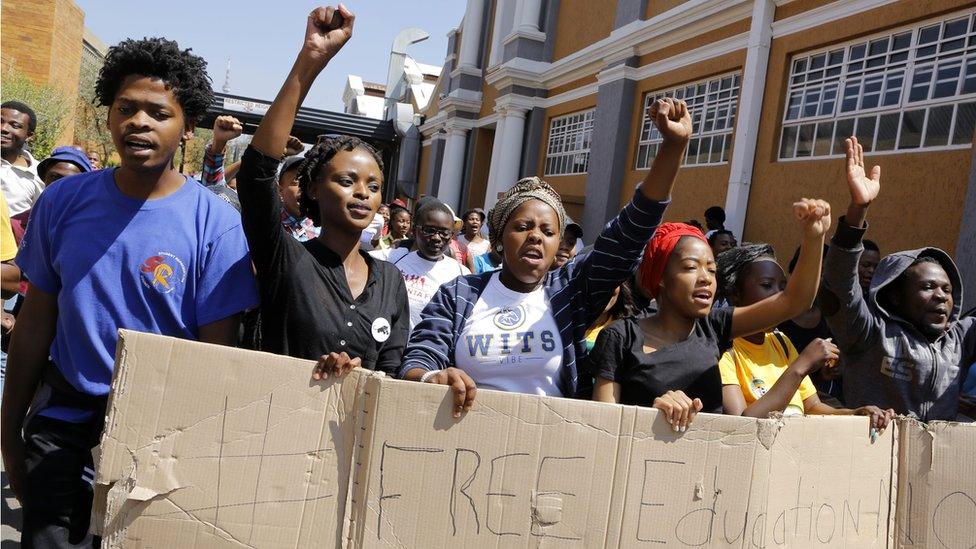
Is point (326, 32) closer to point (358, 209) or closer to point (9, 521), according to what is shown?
point (358, 209)

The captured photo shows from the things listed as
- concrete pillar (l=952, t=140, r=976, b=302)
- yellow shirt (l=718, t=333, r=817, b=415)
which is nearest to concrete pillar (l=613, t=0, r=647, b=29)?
concrete pillar (l=952, t=140, r=976, b=302)

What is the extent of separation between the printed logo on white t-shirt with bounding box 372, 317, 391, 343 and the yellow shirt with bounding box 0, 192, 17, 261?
67.6 inches

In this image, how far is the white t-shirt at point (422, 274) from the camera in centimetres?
467

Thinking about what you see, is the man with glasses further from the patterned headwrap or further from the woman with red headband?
the woman with red headband

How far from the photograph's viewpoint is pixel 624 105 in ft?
43.7

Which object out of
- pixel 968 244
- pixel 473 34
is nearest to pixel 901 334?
pixel 968 244

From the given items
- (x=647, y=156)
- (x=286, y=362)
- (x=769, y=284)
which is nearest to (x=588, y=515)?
(x=286, y=362)

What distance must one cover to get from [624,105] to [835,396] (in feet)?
31.5

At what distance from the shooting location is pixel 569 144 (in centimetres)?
1614

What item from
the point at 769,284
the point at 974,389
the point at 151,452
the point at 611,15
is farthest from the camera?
the point at 611,15

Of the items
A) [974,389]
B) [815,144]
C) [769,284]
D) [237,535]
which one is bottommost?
[237,535]

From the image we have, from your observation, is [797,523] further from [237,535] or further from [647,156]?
[647,156]

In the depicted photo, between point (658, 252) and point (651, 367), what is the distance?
420 millimetres

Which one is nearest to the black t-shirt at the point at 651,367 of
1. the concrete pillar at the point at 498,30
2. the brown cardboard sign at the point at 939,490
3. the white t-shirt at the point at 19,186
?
the brown cardboard sign at the point at 939,490
